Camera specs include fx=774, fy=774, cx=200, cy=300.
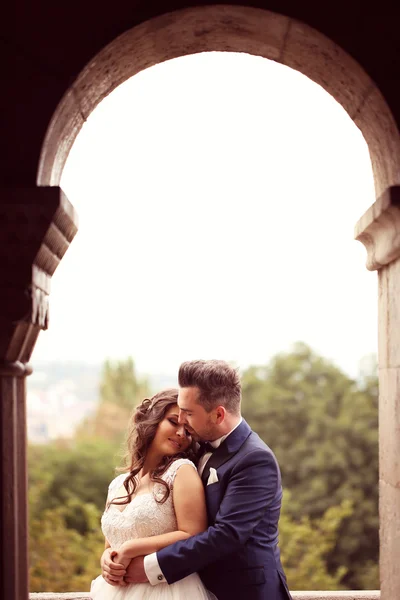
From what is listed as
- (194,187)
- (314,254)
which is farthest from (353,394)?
(194,187)

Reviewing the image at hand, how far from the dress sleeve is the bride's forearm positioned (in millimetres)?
201

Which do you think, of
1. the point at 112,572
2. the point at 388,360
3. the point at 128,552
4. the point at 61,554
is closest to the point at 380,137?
the point at 388,360

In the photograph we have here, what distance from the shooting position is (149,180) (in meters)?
31.7

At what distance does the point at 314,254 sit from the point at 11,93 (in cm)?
2783

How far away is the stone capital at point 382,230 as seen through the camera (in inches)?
103

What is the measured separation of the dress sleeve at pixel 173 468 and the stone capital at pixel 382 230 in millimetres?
1078

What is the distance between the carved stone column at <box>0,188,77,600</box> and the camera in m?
2.56

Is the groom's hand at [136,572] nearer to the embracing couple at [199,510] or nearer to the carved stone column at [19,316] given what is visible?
the embracing couple at [199,510]

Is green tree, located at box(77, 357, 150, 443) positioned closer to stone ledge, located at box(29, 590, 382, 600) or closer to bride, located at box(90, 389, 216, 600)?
stone ledge, located at box(29, 590, 382, 600)

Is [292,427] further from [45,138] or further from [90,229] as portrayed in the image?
[45,138]

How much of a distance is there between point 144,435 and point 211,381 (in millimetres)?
410

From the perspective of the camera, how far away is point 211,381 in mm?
3096

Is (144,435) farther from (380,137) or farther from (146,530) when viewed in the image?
(380,137)

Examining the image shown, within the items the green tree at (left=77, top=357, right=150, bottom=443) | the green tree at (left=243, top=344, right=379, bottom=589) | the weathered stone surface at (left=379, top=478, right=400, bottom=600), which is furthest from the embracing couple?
the green tree at (left=77, top=357, right=150, bottom=443)
